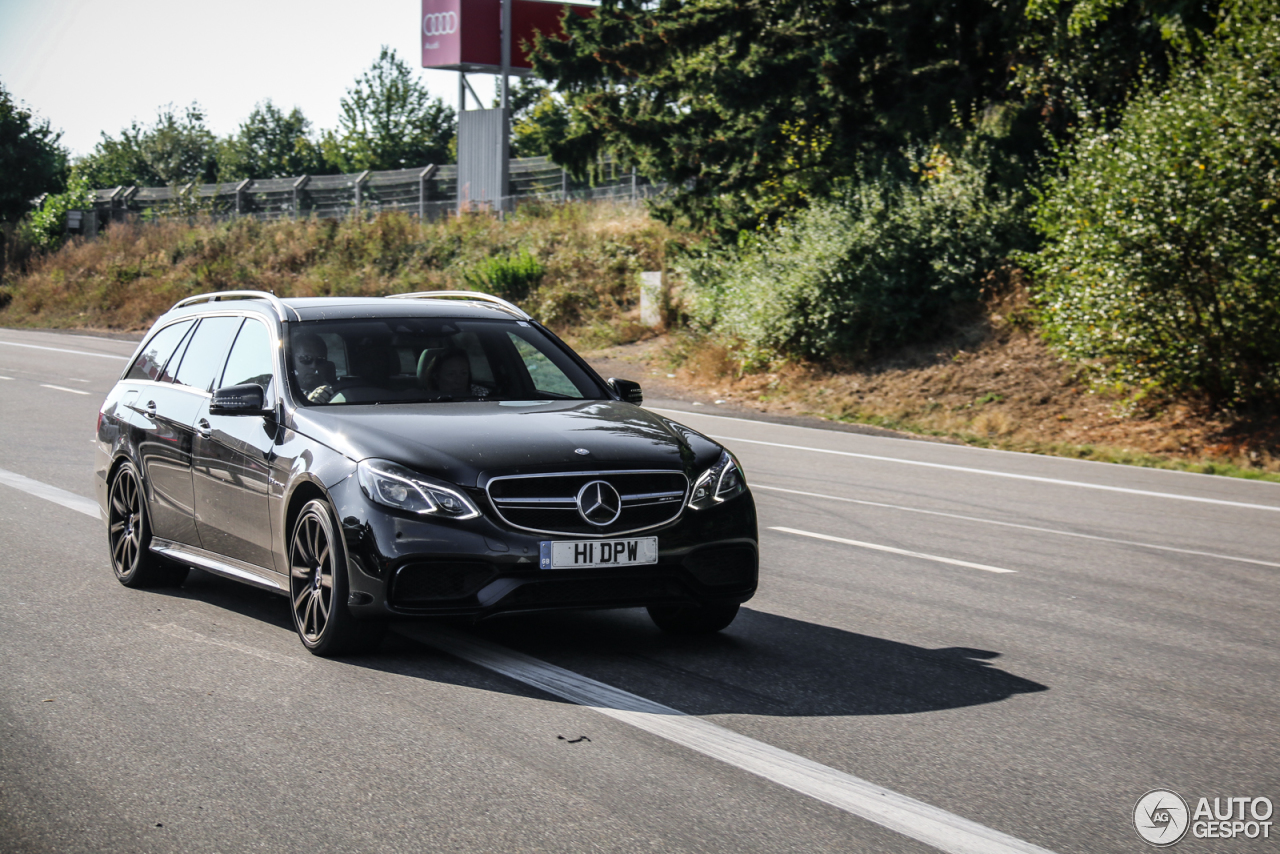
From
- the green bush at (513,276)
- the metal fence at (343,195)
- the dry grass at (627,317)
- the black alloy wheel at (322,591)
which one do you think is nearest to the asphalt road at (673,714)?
the black alloy wheel at (322,591)

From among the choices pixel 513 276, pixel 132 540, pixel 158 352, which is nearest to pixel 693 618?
pixel 132 540

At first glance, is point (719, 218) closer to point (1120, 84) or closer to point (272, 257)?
point (1120, 84)

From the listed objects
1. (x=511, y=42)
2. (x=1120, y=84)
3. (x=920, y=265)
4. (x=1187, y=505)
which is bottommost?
(x=1187, y=505)

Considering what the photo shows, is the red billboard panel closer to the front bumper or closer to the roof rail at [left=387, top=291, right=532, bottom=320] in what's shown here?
the roof rail at [left=387, top=291, right=532, bottom=320]

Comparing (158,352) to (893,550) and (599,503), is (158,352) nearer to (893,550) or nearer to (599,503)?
(599,503)

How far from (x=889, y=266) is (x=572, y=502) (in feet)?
58.1

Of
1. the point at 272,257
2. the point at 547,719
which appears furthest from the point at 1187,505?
the point at 272,257

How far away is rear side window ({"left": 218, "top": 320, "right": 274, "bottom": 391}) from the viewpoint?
6.89 m

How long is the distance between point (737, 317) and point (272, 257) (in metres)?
24.1

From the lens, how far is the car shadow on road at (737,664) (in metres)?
5.44

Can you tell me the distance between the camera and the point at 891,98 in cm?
2408

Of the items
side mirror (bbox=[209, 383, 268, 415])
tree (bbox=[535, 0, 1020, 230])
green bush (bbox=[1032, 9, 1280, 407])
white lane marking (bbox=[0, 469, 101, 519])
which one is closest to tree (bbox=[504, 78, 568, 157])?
tree (bbox=[535, 0, 1020, 230])

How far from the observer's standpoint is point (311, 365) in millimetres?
6781

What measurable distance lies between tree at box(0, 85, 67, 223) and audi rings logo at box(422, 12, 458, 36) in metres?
17.9
